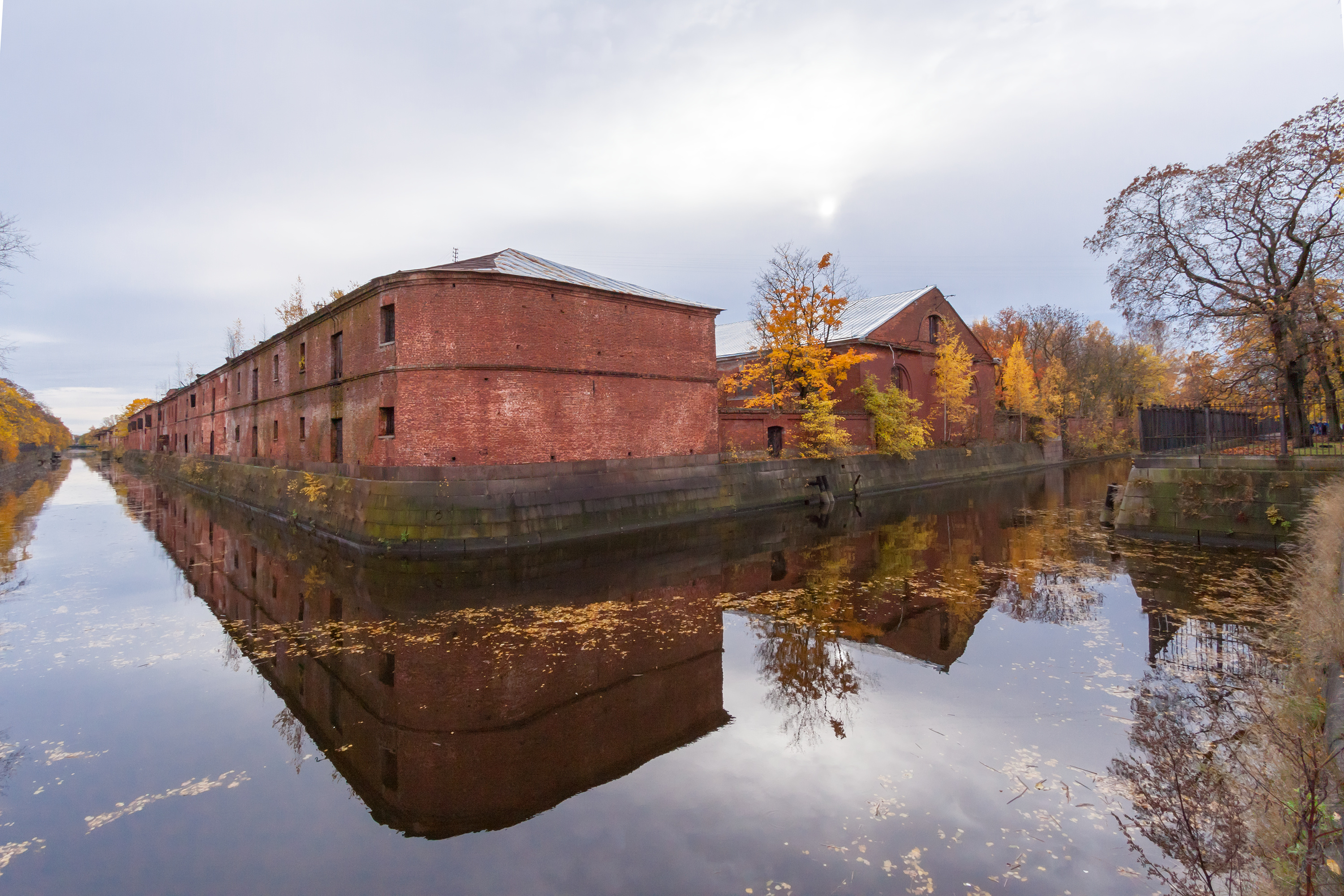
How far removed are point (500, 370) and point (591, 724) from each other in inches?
464

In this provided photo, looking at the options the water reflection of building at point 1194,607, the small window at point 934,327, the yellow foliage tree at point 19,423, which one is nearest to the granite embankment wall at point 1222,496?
the water reflection of building at point 1194,607

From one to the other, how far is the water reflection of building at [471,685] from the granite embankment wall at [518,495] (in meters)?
2.45

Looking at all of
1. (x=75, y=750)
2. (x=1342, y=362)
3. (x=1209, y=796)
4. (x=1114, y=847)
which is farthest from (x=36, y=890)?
(x=1342, y=362)

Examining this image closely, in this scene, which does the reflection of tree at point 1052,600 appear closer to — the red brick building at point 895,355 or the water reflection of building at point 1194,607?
the water reflection of building at point 1194,607

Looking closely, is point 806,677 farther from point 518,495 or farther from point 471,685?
point 518,495

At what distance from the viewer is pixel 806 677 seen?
24.0 feet

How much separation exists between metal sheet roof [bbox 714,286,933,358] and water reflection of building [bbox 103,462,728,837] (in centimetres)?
2132

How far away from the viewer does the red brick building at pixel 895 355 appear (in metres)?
29.0

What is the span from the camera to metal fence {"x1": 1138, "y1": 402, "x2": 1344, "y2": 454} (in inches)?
587

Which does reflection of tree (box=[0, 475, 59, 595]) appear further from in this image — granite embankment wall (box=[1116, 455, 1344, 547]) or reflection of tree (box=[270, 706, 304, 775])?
granite embankment wall (box=[1116, 455, 1344, 547])

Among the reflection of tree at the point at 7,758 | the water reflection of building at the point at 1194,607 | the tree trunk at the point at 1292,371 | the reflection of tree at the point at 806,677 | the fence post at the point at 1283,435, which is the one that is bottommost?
the reflection of tree at the point at 806,677

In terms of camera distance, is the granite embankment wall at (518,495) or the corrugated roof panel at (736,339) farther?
the corrugated roof panel at (736,339)

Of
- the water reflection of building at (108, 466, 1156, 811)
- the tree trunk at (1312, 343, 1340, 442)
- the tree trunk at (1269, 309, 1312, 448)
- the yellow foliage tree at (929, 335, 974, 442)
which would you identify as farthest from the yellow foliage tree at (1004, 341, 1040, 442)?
the water reflection of building at (108, 466, 1156, 811)

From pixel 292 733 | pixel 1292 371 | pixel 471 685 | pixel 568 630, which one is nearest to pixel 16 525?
pixel 292 733
